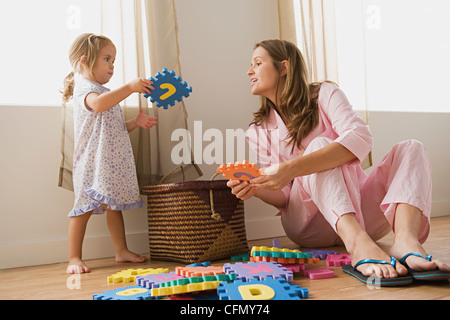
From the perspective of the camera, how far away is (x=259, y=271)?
1036 mm

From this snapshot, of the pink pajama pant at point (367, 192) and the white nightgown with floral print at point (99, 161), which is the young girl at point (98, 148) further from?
the pink pajama pant at point (367, 192)

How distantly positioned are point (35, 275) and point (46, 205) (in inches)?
13.1

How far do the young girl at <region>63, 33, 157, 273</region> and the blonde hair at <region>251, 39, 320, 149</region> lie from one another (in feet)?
1.50

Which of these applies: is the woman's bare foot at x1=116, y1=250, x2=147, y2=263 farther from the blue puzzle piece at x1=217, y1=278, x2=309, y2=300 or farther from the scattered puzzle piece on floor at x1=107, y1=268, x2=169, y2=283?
the blue puzzle piece at x1=217, y1=278, x2=309, y2=300

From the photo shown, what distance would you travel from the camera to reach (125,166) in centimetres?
159

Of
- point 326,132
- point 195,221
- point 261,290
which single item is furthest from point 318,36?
point 261,290

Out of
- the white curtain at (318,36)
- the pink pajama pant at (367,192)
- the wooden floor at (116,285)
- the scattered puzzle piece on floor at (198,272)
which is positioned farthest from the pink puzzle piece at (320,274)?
the white curtain at (318,36)

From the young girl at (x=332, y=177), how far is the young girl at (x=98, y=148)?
0.46m

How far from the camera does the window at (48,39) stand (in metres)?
1.70

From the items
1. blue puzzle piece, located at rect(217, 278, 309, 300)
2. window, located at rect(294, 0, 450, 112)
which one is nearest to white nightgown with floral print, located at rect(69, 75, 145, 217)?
blue puzzle piece, located at rect(217, 278, 309, 300)

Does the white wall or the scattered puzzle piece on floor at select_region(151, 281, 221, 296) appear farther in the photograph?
the white wall

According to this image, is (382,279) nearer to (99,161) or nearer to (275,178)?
(275,178)

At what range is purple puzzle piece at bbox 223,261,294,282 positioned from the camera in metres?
1.00
